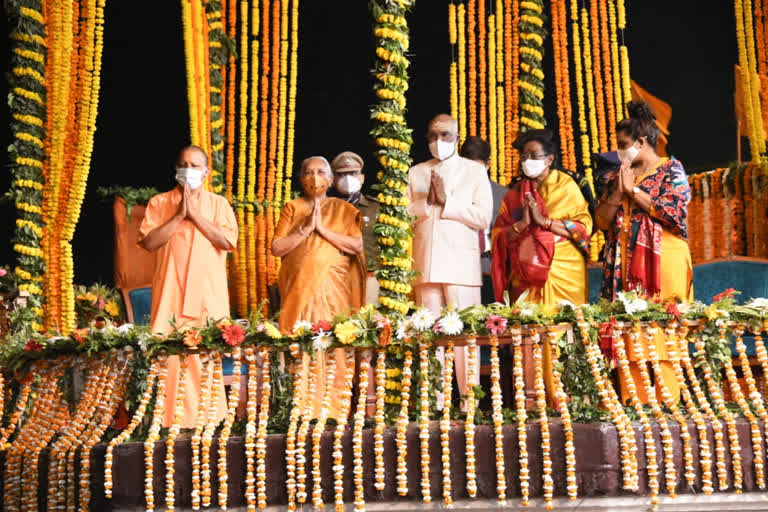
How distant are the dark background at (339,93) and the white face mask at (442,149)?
3.53 meters

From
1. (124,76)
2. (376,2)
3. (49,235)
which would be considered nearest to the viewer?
(376,2)

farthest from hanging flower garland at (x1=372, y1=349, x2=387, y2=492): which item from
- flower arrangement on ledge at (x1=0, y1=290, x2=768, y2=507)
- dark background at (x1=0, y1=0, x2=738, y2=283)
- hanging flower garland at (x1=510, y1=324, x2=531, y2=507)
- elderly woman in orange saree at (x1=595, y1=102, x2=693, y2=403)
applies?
dark background at (x1=0, y1=0, x2=738, y2=283)

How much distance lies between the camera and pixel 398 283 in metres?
5.27

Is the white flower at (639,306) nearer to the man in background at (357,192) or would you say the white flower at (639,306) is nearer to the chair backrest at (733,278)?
the man in background at (357,192)

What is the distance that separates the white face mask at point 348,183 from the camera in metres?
Result: 6.57

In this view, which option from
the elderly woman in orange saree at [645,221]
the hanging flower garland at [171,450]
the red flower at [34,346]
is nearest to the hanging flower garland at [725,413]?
the elderly woman in orange saree at [645,221]

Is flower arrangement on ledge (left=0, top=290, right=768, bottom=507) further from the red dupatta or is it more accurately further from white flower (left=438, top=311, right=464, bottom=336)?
the red dupatta

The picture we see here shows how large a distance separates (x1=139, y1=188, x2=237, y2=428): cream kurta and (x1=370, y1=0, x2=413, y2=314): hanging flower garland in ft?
4.15

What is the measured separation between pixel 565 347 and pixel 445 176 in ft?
5.32

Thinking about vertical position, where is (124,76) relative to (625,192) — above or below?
above

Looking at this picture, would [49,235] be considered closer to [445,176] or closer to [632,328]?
[445,176]

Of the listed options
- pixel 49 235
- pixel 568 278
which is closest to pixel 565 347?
pixel 568 278

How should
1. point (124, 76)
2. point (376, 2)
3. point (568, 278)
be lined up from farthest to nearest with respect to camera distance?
point (124, 76)
point (568, 278)
point (376, 2)

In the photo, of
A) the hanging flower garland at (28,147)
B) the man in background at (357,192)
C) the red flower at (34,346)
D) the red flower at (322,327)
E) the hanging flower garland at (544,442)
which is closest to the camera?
the hanging flower garland at (544,442)
